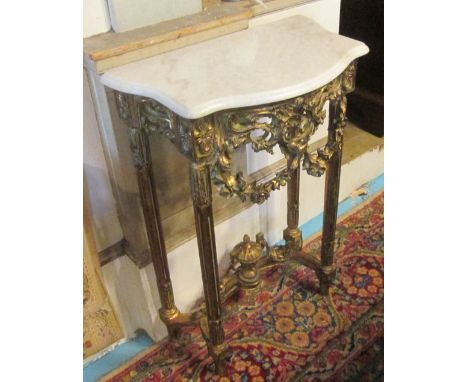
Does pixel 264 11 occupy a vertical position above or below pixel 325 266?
above

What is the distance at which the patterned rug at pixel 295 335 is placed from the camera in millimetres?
1258

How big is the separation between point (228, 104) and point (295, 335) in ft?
2.68

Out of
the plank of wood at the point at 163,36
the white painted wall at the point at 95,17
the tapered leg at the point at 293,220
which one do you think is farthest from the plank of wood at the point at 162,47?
the tapered leg at the point at 293,220

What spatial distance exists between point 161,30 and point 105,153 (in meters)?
0.32

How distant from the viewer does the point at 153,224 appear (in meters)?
1.14

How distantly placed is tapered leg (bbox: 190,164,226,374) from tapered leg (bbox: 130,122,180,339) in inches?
5.9

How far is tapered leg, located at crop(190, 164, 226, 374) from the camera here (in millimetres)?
889

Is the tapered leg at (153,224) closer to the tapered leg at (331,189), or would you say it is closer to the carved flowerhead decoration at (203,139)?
the carved flowerhead decoration at (203,139)

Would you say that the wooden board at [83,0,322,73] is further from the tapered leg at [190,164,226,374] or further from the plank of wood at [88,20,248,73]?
the tapered leg at [190,164,226,374]

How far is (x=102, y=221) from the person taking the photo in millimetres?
1208

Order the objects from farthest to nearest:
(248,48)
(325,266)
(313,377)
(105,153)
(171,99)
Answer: (325,266) → (313,377) → (105,153) → (248,48) → (171,99)

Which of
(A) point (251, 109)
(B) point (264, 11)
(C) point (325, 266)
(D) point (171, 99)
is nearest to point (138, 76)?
(D) point (171, 99)

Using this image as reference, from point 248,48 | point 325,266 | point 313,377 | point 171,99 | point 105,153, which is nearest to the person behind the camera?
point 171,99

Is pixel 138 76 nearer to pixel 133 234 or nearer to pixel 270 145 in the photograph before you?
pixel 270 145
